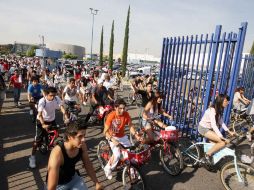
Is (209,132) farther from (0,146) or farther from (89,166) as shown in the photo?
(0,146)

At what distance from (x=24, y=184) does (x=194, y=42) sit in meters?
6.27

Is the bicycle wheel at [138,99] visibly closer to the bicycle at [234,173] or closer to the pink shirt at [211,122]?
the pink shirt at [211,122]

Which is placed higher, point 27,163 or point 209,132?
point 209,132

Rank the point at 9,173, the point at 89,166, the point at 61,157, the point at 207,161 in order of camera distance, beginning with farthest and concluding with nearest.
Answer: the point at 207,161
the point at 9,173
the point at 89,166
the point at 61,157

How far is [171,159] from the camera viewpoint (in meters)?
5.99

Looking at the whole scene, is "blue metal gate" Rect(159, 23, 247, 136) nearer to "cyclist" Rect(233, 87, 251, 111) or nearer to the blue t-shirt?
"cyclist" Rect(233, 87, 251, 111)

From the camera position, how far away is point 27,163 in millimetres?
6148

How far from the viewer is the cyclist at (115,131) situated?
5133 millimetres

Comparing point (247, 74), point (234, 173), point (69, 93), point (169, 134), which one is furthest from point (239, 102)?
point (69, 93)

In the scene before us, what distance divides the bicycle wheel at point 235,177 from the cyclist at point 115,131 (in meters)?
1.97

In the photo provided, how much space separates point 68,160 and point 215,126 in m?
3.81

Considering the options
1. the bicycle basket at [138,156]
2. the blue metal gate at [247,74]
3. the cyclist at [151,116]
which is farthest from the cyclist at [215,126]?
the blue metal gate at [247,74]

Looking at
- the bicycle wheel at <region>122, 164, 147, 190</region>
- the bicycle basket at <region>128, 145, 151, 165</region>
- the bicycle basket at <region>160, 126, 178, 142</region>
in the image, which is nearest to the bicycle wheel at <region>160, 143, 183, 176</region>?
the bicycle basket at <region>160, 126, 178, 142</region>

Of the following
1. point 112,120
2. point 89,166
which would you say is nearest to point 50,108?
point 112,120
